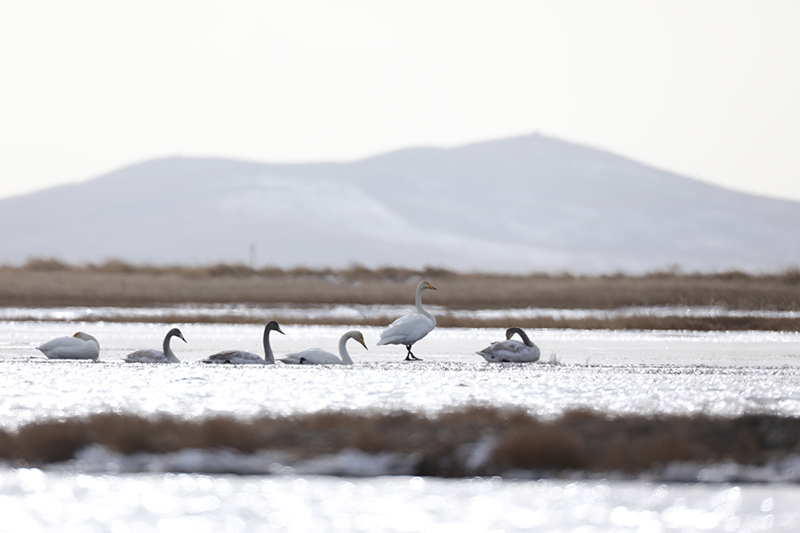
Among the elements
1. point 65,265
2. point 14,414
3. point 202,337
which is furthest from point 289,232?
point 14,414

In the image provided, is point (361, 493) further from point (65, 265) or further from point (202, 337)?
point (65, 265)

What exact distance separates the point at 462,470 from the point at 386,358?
9790 mm

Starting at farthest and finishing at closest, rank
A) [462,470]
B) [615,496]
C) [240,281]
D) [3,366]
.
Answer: [240,281], [3,366], [462,470], [615,496]

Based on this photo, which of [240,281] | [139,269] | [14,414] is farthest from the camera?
[139,269]

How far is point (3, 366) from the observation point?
48.4ft

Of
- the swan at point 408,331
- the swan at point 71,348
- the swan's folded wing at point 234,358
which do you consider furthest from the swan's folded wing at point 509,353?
the swan at point 71,348

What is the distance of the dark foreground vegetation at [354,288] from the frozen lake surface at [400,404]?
13.5m

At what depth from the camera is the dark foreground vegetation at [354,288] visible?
3600cm

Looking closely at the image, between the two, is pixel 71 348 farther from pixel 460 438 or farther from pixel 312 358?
pixel 460 438

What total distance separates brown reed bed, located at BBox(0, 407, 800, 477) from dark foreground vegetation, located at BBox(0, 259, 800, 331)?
2540 cm

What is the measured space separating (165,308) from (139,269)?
1464 cm

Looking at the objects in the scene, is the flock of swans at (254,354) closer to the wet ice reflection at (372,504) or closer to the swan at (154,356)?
the swan at (154,356)

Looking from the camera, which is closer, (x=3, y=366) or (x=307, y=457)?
(x=307, y=457)

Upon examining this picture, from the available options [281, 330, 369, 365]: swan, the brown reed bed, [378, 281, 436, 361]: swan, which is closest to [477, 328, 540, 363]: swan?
[378, 281, 436, 361]: swan
